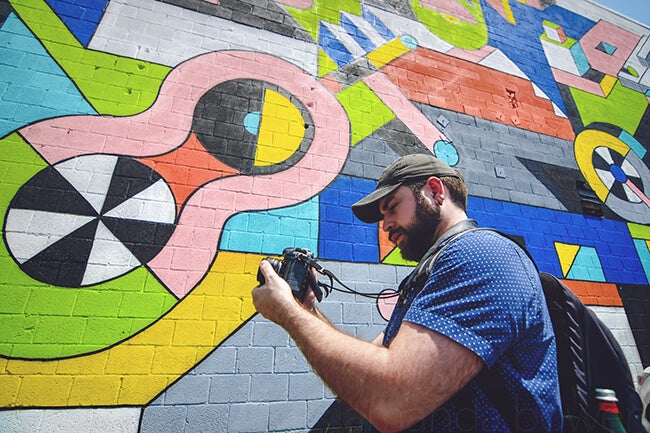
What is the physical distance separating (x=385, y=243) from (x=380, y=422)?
6.49ft

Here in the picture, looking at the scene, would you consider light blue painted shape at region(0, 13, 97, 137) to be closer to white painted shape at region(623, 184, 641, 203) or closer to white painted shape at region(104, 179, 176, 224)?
white painted shape at region(104, 179, 176, 224)

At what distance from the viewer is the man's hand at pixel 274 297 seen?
4.00ft

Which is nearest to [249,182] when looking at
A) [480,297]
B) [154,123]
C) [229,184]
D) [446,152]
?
[229,184]

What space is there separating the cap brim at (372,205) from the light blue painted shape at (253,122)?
1.52 meters

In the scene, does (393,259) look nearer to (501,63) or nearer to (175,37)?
(175,37)

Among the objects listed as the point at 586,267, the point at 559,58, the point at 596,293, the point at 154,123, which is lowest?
the point at 596,293

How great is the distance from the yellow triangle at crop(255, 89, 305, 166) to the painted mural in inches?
0.8

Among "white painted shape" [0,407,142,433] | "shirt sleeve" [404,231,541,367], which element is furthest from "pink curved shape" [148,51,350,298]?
"shirt sleeve" [404,231,541,367]

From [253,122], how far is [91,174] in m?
1.30

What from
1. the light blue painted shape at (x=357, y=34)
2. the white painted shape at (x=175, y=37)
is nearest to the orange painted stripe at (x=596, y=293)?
the light blue painted shape at (x=357, y=34)

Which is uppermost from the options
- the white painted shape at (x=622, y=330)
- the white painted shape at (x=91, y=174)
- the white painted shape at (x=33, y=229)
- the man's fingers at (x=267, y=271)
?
the man's fingers at (x=267, y=271)

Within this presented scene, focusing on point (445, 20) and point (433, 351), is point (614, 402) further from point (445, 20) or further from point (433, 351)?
point (445, 20)

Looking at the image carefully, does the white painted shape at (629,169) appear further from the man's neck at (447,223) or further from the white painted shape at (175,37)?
the man's neck at (447,223)

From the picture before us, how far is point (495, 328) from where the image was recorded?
922 mm
